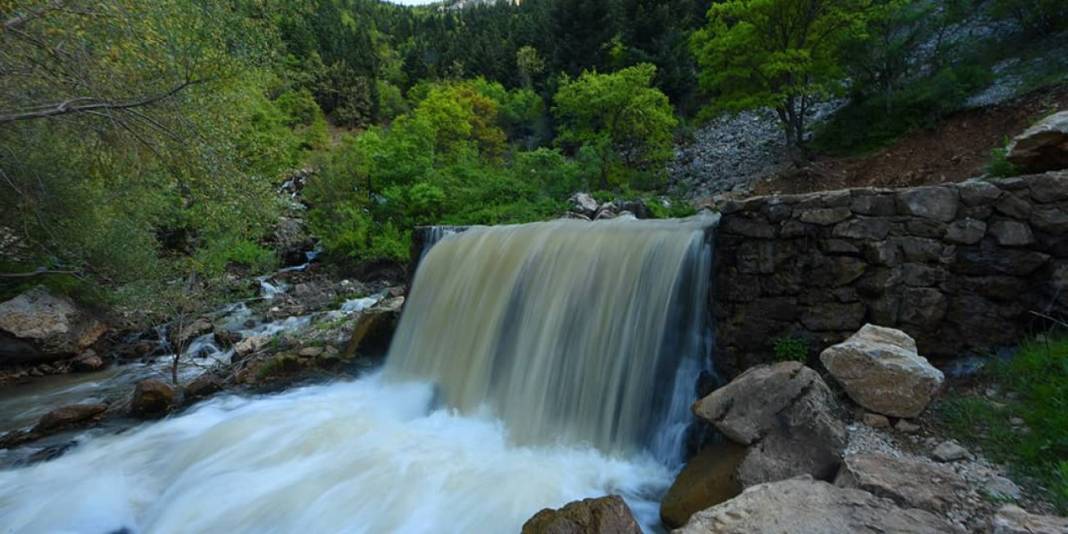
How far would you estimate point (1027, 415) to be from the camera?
2.91 metres

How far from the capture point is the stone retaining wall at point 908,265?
140 inches

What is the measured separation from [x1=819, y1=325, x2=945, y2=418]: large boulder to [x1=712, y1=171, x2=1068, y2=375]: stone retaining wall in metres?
0.64

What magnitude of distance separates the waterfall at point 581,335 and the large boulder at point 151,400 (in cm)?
308

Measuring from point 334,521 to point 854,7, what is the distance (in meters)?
17.8

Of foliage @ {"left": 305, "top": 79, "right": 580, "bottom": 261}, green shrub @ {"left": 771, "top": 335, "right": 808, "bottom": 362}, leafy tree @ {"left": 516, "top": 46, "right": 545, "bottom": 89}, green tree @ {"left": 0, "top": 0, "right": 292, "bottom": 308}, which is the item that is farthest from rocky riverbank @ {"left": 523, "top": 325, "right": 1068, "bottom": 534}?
leafy tree @ {"left": 516, "top": 46, "right": 545, "bottom": 89}

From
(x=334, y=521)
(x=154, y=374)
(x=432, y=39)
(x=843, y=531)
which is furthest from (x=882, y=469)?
(x=432, y=39)

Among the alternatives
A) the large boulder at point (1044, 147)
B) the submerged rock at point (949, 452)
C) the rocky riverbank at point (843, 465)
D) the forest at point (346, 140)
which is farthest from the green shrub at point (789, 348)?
the forest at point (346, 140)

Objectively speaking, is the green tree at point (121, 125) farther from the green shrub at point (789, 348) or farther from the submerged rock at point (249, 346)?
the green shrub at point (789, 348)

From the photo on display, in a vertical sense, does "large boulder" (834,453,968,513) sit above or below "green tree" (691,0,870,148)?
below

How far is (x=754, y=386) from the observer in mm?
3469

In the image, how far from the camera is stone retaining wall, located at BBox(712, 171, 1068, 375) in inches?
140

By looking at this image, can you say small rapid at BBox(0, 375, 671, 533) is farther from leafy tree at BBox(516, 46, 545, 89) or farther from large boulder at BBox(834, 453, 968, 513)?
leafy tree at BBox(516, 46, 545, 89)

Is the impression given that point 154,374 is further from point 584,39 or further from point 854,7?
point 584,39

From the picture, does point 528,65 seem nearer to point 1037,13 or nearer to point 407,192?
point 407,192
